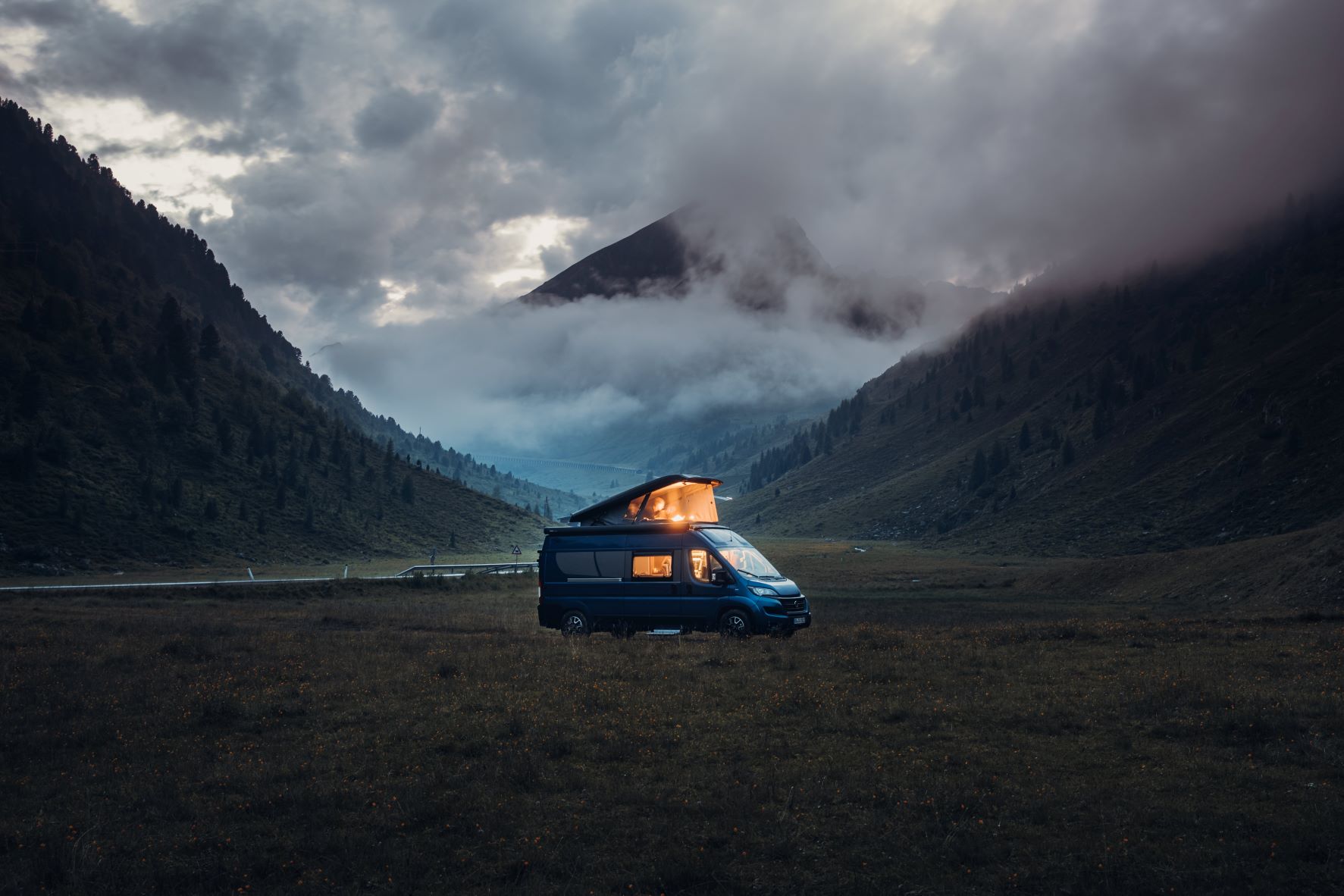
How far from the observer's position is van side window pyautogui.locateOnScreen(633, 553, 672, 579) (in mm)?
24656

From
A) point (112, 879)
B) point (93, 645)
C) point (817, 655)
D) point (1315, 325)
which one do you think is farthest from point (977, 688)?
point (1315, 325)

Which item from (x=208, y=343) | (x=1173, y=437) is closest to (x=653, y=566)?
(x=1173, y=437)

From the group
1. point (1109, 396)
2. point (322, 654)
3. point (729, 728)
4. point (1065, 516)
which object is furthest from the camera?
point (1109, 396)

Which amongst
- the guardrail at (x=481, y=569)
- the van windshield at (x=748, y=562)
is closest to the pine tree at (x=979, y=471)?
the guardrail at (x=481, y=569)

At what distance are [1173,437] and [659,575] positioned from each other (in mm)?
124439

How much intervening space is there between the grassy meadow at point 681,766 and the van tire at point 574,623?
3.75 meters

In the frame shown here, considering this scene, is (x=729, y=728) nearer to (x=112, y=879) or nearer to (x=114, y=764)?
(x=112, y=879)

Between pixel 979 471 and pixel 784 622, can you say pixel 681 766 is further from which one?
Result: pixel 979 471

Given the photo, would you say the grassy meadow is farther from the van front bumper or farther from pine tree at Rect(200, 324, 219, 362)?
pine tree at Rect(200, 324, 219, 362)

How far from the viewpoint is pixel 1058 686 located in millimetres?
15422

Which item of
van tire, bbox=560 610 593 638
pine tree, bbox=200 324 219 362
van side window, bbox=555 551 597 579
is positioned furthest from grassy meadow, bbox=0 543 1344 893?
pine tree, bbox=200 324 219 362

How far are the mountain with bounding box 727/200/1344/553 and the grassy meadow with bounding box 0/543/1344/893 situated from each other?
87.6 metres

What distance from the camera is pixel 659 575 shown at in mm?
24750

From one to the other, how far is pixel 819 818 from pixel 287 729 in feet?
30.4
